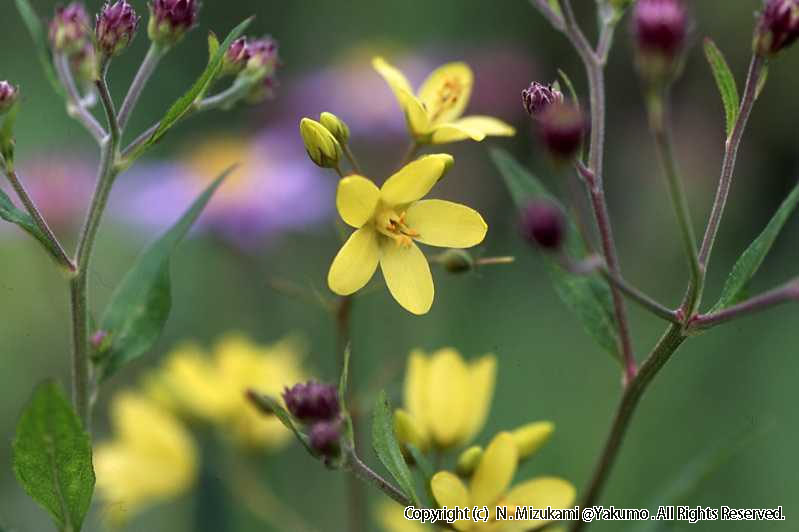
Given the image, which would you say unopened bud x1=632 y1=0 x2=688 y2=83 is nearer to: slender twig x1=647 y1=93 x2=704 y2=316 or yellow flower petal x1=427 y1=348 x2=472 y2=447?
slender twig x1=647 y1=93 x2=704 y2=316

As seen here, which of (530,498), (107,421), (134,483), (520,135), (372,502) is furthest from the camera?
(520,135)

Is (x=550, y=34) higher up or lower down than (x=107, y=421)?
higher up

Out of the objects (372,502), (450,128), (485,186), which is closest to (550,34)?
(485,186)

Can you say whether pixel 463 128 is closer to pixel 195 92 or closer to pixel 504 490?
pixel 195 92

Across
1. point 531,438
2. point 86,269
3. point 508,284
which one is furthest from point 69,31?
point 508,284

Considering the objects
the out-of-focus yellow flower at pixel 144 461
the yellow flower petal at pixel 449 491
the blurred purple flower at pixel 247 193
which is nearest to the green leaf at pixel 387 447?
the yellow flower petal at pixel 449 491

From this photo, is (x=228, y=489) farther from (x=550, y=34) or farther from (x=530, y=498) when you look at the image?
(x=550, y=34)

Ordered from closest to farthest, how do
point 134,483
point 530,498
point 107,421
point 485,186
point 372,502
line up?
point 530,498, point 134,483, point 372,502, point 107,421, point 485,186
